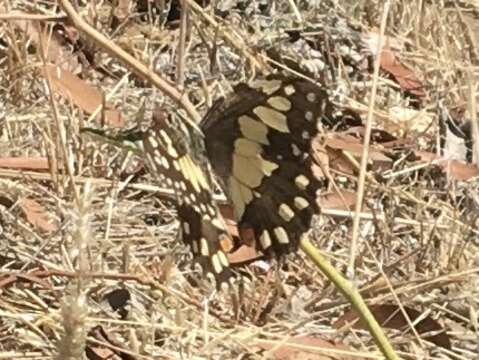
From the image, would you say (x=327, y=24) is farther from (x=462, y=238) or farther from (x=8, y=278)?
(x=8, y=278)

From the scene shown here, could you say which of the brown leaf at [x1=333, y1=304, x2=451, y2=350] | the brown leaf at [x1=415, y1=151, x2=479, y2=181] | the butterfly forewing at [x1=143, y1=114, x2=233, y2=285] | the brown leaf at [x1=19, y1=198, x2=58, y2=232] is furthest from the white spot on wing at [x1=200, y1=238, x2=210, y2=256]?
the brown leaf at [x1=415, y1=151, x2=479, y2=181]

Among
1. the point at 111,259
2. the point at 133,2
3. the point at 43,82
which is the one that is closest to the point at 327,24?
the point at 133,2

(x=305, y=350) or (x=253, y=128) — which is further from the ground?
(x=253, y=128)

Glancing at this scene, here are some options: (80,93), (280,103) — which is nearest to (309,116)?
(280,103)

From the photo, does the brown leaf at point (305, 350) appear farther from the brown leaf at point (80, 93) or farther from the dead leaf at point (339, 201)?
the brown leaf at point (80, 93)

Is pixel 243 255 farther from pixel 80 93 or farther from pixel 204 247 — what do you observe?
pixel 80 93

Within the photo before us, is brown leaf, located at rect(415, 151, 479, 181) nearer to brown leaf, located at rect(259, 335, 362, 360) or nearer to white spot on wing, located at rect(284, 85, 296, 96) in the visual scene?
brown leaf, located at rect(259, 335, 362, 360)
